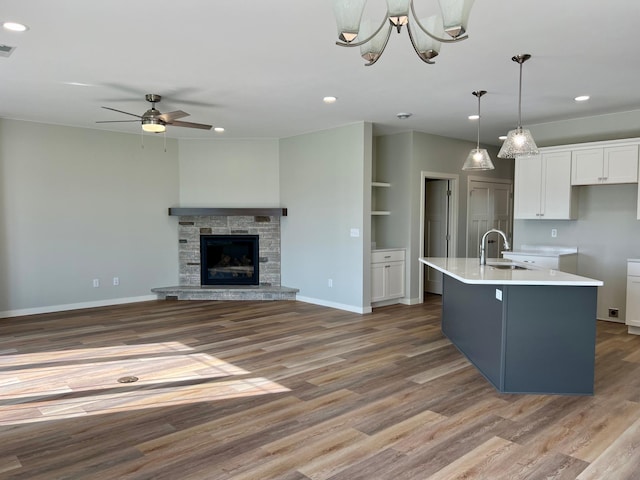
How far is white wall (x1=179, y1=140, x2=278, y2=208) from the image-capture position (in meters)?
7.60

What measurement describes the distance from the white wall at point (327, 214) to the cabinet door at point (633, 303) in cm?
310

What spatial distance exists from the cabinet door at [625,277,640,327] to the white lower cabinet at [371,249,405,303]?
2.89 metres

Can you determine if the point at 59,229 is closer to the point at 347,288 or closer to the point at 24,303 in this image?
the point at 24,303

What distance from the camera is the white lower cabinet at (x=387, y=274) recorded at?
259 inches

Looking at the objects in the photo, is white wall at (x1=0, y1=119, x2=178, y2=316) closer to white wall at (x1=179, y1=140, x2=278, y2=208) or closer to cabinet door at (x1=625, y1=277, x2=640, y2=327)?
white wall at (x1=179, y1=140, x2=278, y2=208)

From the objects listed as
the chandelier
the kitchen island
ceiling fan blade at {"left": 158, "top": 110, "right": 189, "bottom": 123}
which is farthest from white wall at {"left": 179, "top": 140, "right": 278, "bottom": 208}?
the chandelier

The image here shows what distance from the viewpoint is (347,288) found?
21.5ft

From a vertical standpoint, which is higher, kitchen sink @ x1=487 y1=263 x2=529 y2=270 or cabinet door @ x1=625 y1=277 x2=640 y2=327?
kitchen sink @ x1=487 y1=263 x2=529 y2=270

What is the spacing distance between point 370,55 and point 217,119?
4050 millimetres

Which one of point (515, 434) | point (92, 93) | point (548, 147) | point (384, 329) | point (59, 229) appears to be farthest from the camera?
point (59, 229)

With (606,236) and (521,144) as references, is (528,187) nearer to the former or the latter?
(606,236)

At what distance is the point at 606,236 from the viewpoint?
18.8 feet

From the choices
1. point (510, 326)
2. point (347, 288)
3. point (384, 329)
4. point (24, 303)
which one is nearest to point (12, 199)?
point (24, 303)

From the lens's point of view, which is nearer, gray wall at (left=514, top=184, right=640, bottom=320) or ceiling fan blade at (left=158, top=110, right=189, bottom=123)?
ceiling fan blade at (left=158, top=110, right=189, bottom=123)
